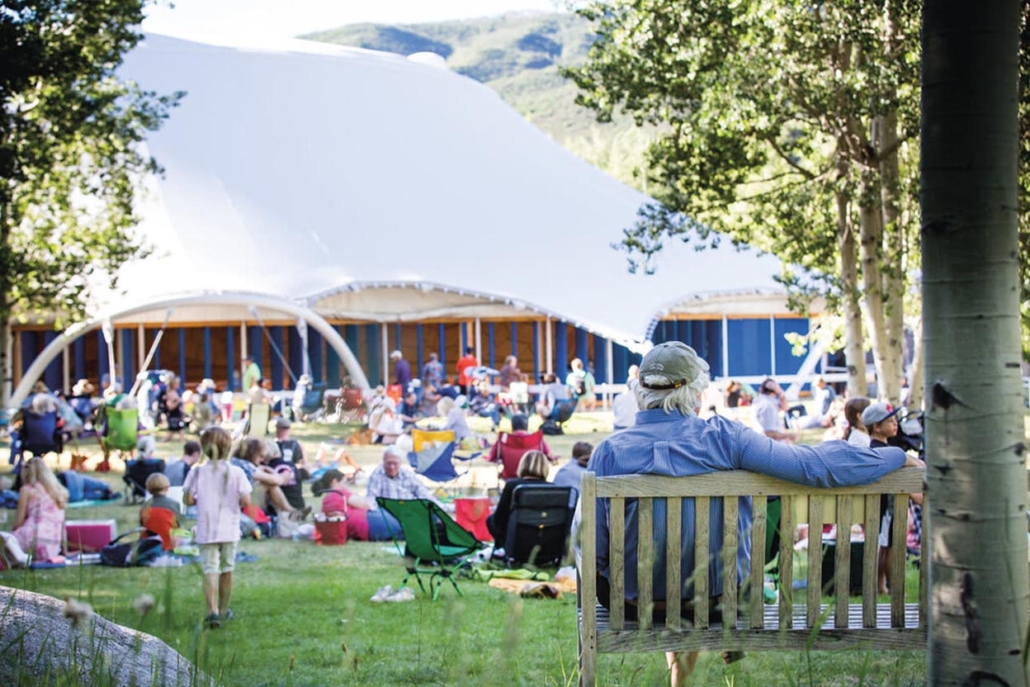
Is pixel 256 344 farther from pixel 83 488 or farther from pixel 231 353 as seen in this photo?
pixel 83 488

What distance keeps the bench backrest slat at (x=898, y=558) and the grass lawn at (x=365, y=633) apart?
128 mm

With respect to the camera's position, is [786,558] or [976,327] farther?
[786,558]

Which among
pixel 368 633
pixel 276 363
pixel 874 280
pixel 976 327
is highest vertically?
pixel 874 280

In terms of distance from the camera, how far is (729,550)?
374 centimetres

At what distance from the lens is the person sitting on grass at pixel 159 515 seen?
9766mm

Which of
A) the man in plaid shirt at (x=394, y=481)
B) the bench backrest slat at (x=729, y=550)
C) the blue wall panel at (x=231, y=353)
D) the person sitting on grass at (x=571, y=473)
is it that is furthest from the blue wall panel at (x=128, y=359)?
the bench backrest slat at (x=729, y=550)

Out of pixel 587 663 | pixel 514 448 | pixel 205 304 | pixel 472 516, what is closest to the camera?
pixel 587 663

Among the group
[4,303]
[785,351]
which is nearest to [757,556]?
[4,303]

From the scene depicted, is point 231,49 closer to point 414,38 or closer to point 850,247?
point 850,247

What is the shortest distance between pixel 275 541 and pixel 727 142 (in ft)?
19.4

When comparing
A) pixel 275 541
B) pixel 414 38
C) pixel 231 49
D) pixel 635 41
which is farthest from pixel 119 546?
pixel 414 38

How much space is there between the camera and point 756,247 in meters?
28.7

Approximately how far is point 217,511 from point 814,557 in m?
3.87

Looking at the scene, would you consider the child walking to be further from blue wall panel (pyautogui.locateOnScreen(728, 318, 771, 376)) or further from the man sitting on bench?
blue wall panel (pyautogui.locateOnScreen(728, 318, 771, 376))
